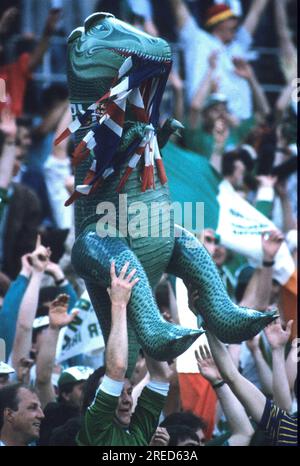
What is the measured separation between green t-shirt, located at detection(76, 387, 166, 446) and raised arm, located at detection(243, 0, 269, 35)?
560 cm

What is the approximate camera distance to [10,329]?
747cm

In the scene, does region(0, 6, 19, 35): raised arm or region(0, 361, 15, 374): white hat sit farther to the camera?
region(0, 6, 19, 35): raised arm

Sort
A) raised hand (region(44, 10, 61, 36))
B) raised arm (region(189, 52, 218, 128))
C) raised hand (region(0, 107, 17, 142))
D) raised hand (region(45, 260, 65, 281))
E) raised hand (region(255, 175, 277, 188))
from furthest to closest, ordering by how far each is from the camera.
Answer: 1. raised arm (region(189, 52, 218, 128))
2. raised hand (region(44, 10, 61, 36))
3. raised hand (region(255, 175, 277, 188))
4. raised hand (region(0, 107, 17, 142))
5. raised hand (region(45, 260, 65, 281))

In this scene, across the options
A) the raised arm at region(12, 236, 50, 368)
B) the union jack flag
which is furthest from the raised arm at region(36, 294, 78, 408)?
the union jack flag

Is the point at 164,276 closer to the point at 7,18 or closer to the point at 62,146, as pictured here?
the point at 62,146

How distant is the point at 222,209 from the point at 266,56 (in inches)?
142

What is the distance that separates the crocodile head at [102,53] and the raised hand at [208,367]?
67.3 inches

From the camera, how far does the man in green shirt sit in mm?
5773

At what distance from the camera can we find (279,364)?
23.6ft

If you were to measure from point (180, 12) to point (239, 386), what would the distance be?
4.73 meters

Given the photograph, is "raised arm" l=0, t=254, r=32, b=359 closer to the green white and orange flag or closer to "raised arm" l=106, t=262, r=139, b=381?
the green white and orange flag

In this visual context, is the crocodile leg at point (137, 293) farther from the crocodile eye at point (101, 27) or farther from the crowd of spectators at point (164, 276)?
the crocodile eye at point (101, 27)

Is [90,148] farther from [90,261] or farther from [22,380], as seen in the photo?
[22,380]

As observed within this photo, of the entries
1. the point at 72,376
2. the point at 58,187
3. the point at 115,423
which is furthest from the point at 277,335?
the point at 58,187
